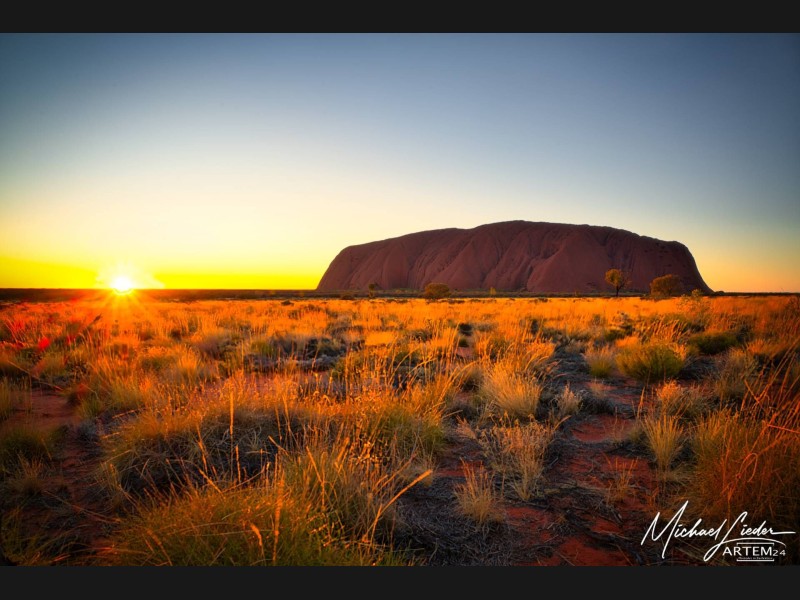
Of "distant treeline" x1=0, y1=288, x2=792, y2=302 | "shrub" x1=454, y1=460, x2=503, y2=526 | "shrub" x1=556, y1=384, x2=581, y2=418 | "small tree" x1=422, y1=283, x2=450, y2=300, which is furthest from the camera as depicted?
"small tree" x1=422, y1=283, x2=450, y2=300

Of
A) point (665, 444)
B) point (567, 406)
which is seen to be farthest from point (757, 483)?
point (567, 406)

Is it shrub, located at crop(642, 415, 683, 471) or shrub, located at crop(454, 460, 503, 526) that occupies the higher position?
shrub, located at crop(642, 415, 683, 471)

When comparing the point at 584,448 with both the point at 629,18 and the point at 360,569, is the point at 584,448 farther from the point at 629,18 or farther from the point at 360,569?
the point at 629,18

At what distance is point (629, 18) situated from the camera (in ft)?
8.33

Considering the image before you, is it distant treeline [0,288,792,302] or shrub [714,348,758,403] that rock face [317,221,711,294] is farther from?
shrub [714,348,758,403]

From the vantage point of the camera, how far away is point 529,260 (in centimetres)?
9294

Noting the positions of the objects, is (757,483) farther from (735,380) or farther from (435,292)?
(435,292)

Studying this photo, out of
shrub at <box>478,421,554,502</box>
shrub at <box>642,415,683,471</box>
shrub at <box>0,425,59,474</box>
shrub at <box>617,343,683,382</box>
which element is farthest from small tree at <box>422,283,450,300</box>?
shrub at <box>0,425,59,474</box>
